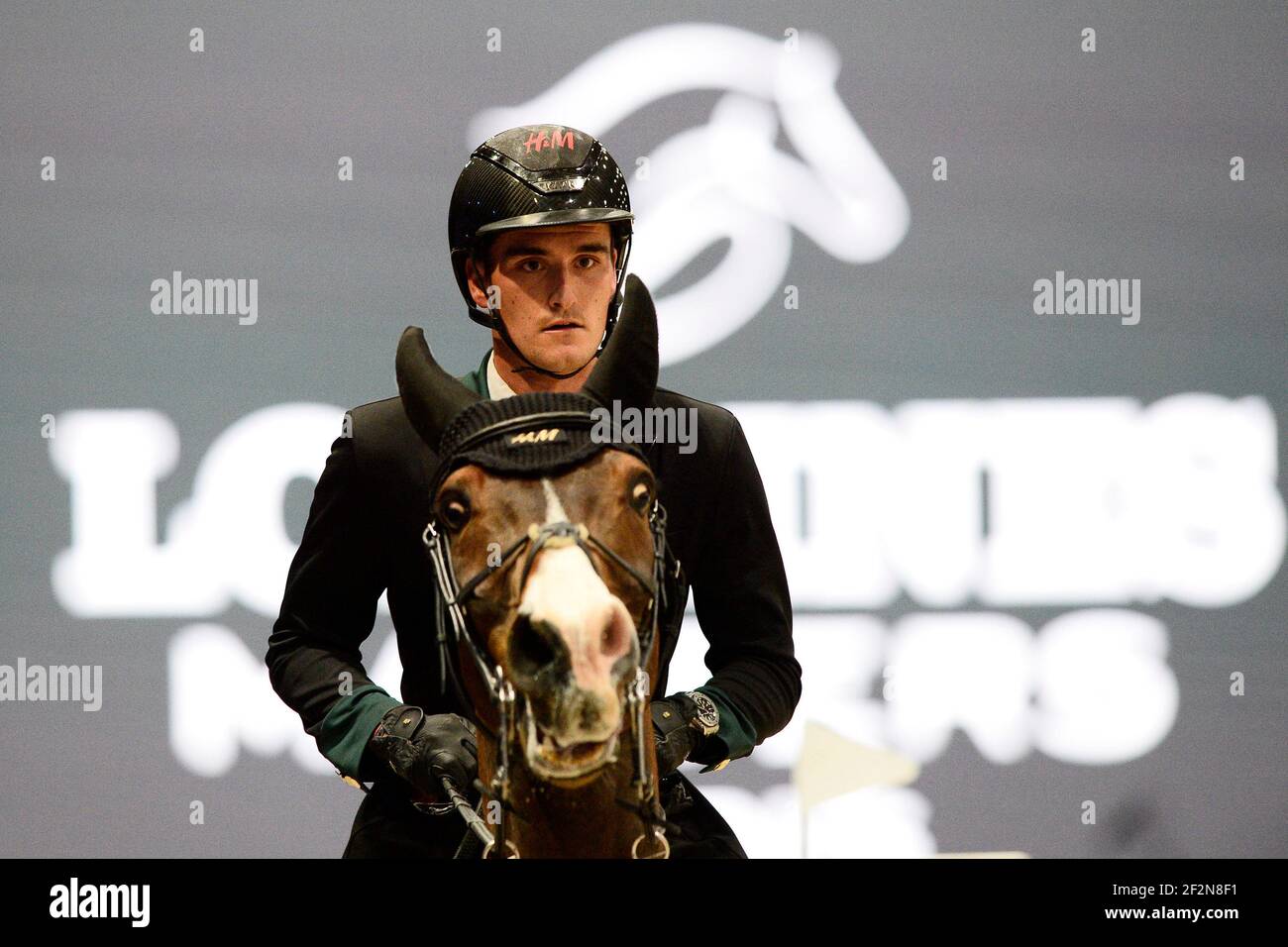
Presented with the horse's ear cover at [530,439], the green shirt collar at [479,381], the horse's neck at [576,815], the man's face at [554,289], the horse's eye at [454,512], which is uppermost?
the man's face at [554,289]

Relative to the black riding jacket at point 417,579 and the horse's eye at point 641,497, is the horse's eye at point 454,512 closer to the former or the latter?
the horse's eye at point 641,497

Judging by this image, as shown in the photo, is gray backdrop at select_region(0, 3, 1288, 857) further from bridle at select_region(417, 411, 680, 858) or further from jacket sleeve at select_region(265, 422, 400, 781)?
bridle at select_region(417, 411, 680, 858)

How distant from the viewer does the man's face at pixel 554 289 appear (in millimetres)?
1998

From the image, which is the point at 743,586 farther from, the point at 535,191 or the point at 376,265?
the point at 376,265

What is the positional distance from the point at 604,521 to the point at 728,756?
558mm

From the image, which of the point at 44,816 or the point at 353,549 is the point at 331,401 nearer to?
the point at 44,816

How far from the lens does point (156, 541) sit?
3.90 meters

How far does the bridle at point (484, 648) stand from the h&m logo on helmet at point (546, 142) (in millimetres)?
639

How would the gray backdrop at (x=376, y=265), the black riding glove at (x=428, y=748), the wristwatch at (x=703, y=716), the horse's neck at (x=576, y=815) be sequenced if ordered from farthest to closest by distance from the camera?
the gray backdrop at (x=376, y=265) → the wristwatch at (x=703, y=716) → the black riding glove at (x=428, y=748) → the horse's neck at (x=576, y=815)

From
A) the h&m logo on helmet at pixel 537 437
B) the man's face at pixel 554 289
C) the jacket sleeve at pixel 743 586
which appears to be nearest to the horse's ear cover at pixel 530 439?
the h&m logo on helmet at pixel 537 437

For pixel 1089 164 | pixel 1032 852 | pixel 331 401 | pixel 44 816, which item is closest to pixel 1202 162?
pixel 1089 164

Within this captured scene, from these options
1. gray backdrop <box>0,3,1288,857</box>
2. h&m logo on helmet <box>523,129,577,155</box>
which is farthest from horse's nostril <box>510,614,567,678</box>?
gray backdrop <box>0,3,1288,857</box>

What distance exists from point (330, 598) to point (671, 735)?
0.64 metres

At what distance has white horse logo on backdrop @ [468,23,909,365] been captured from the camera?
3.96 meters
